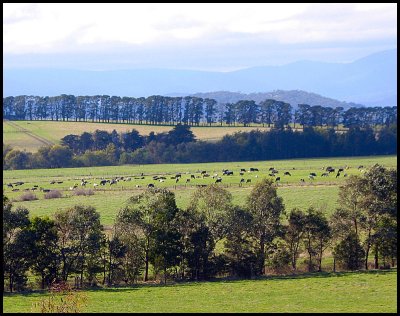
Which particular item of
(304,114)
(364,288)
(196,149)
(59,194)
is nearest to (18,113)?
(196,149)

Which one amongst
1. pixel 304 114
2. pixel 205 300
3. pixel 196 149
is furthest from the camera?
pixel 304 114

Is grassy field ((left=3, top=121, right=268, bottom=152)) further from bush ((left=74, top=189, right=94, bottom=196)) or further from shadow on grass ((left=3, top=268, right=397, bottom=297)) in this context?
shadow on grass ((left=3, top=268, right=397, bottom=297))

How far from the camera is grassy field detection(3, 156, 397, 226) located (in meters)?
51.4

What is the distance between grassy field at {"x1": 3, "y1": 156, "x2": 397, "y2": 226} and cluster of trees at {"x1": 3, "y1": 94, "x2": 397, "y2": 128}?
31.8 meters

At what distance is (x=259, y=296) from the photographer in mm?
24578

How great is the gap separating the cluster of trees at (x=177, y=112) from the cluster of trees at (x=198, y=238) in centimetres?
9845

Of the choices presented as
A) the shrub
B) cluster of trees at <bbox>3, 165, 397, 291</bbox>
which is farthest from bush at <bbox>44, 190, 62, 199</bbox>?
the shrub

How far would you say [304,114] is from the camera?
130 metres

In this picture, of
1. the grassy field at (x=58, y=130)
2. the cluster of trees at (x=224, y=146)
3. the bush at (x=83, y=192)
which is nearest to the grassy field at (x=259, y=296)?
the bush at (x=83, y=192)

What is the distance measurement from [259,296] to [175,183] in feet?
147

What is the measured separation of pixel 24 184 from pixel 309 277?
4993cm

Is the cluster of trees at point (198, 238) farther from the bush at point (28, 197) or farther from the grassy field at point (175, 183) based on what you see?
the bush at point (28, 197)

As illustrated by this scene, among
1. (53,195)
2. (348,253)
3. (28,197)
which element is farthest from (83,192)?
(348,253)

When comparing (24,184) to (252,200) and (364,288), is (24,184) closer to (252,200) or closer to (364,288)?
(252,200)
